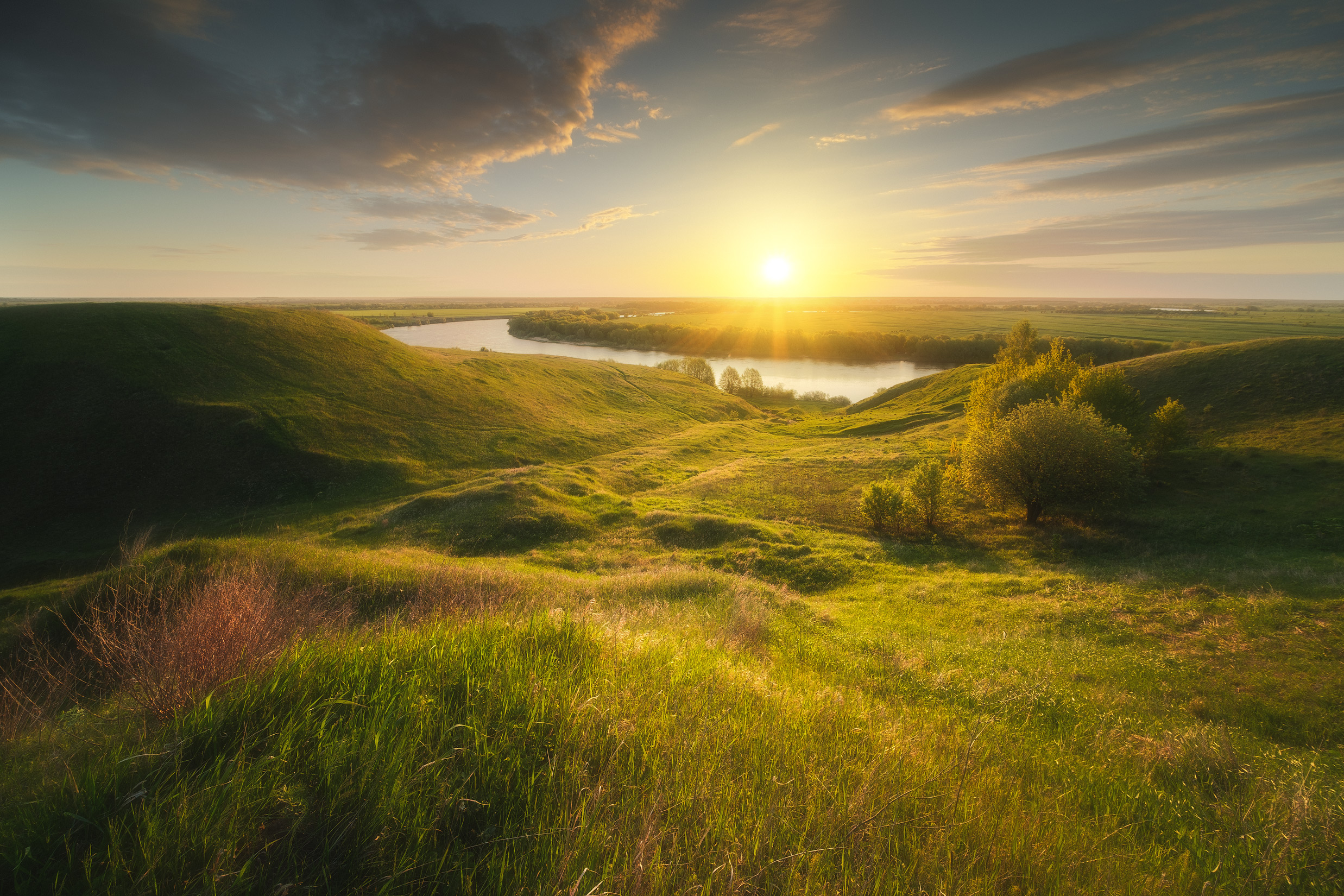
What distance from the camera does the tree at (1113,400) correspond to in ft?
102

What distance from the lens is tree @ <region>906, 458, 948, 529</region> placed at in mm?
26812

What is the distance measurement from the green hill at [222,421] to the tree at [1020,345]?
42.8 metres

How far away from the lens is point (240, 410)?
118 ft

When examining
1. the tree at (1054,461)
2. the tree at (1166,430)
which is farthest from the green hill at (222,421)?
the tree at (1166,430)

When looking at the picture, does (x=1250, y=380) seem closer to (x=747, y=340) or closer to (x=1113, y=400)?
(x=1113, y=400)

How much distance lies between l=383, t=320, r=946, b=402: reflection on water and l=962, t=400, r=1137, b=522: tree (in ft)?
286

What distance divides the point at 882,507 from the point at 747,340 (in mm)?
154980

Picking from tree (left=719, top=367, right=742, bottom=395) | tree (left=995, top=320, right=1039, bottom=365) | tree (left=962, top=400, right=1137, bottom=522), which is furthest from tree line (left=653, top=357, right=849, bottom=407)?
tree (left=962, top=400, right=1137, bottom=522)

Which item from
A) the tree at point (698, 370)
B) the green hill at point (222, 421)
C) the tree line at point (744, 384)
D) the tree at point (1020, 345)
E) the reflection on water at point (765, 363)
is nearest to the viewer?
the green hill at point (222, 421)

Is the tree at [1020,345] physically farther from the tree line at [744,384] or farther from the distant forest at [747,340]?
the distant forest at [747,340]

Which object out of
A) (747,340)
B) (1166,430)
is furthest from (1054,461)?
(747,340)

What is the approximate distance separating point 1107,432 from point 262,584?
33.0 m

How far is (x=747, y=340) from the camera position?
17538 cm

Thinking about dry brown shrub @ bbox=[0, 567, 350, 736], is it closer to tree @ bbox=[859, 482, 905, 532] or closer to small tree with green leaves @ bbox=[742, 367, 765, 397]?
tree @ bbox=[859, 482, 905, 532]
